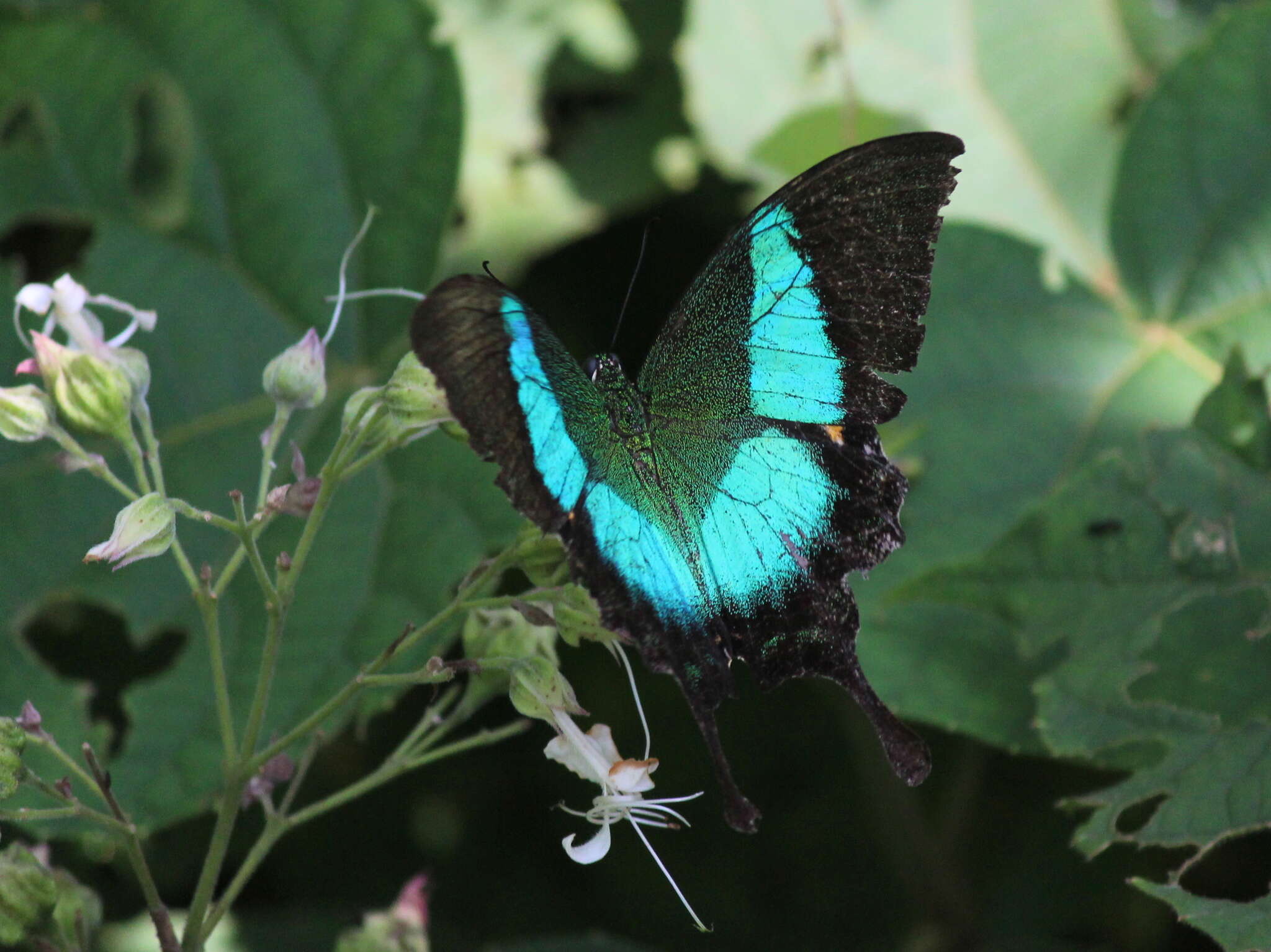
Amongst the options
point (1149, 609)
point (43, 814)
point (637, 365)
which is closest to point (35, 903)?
point (43, 814)

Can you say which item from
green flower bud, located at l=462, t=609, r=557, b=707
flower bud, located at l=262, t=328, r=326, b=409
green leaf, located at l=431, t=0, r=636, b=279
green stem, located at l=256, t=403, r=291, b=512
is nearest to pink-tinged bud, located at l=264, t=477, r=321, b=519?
green stem, located at l=256, t=403, r=291, b=512

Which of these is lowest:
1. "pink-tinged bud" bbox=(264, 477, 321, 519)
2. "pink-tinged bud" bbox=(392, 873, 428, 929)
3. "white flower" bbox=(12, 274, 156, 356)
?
"pink-tinged bud" bbox=(392, 873, 428, 929)

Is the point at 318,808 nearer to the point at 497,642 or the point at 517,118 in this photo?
the point at 497,642

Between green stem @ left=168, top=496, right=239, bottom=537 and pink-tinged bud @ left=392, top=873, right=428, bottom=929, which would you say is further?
pink-tinged bud @ left=392, top=873, right=428, bottom=929

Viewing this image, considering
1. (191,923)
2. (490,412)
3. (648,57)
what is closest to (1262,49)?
(648,57)

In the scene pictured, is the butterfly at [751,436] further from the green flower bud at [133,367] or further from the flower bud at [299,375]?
the green flower bud at [133,367]

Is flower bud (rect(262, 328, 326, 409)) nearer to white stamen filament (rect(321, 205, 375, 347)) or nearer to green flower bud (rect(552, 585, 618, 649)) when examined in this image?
white stamen filament (rect(321, 205, 375, 347))

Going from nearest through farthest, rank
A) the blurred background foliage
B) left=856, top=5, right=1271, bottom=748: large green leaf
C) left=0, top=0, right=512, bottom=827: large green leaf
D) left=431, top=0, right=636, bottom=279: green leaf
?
1. the blurred background foliage
2. left=856, top=5, right=1271, bottom=748: large green leaf
3. left=0, top=0, right=512, bottom=827: large green leaf
4. left=431, top=0, right=636, bottom=279: green leaf

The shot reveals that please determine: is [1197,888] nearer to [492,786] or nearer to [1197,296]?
[1197,296]
